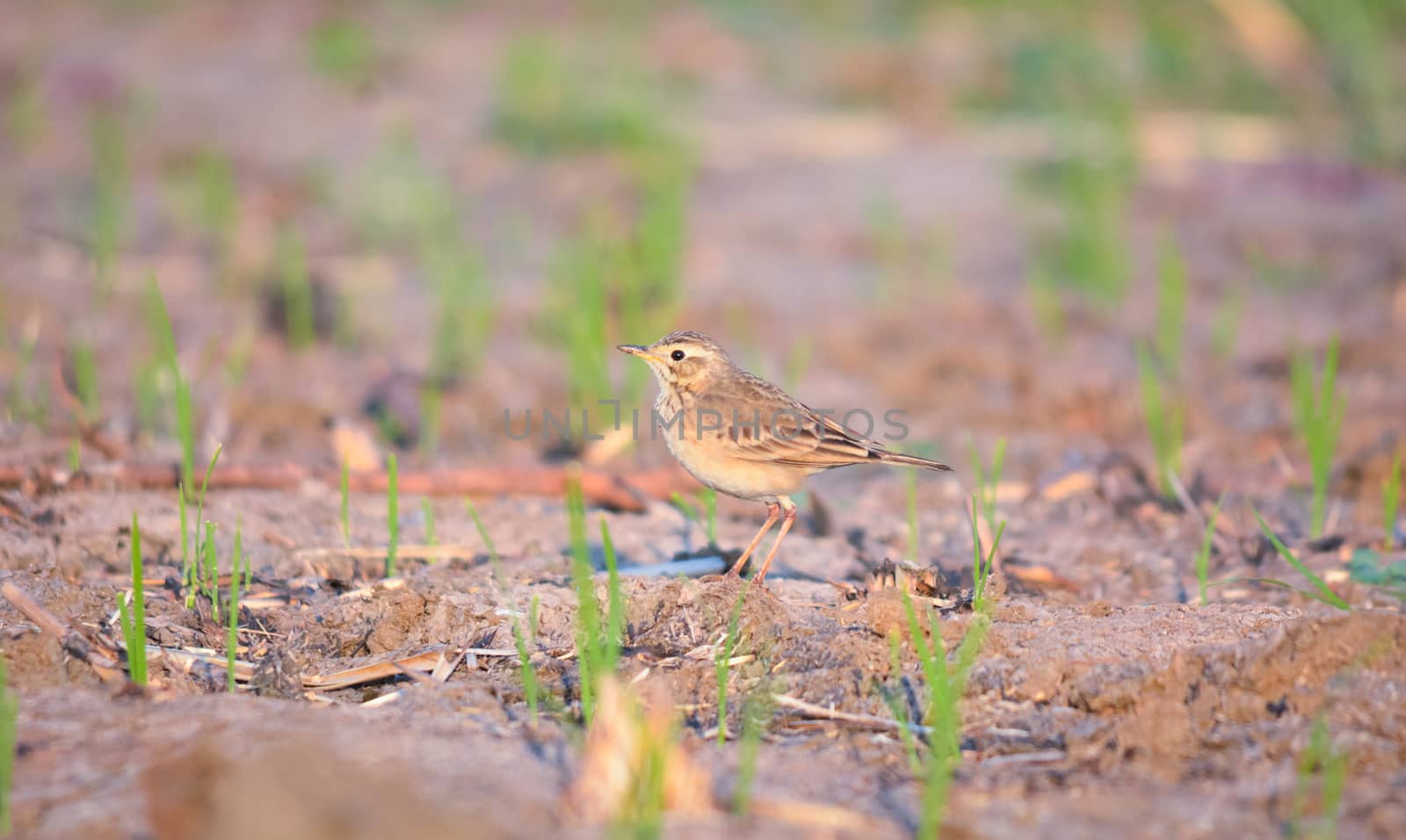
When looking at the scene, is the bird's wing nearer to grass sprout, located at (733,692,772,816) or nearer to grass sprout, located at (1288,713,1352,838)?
grass sprout, located at (733,692,772,816)

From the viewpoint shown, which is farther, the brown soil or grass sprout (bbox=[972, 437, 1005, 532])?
grass sprout (bbox=[972, 437, 1005, 532])

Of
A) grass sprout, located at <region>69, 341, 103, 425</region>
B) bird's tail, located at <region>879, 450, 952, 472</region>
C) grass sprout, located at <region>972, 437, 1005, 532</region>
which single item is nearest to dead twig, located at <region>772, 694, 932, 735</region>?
grass sprout, located at <region>972, 437, 1005, 532</region>

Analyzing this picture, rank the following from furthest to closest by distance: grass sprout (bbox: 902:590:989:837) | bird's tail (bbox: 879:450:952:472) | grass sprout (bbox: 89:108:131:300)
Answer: grass sprout (bbox: 89:108:131:300), bird's tail (bbox: 879:450:952:472), grass sprout (bbox: 902:590:989:837)

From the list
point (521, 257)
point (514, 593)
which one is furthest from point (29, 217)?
point (514, 593)

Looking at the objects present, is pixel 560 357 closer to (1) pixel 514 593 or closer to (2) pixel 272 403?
(2) pixel 272 403

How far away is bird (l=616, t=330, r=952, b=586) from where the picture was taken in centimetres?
438

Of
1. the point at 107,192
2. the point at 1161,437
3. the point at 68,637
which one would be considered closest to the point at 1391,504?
the point at 1161,437

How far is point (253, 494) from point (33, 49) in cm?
1017

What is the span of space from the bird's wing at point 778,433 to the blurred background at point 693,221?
4.38ft

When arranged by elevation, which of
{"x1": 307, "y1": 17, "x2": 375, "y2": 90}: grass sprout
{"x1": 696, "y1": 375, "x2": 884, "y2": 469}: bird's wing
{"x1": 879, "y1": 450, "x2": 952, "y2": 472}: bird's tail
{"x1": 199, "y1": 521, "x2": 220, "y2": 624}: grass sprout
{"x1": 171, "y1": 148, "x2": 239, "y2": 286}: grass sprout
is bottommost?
{"x1": 199, "y1": 521, "x2": 220, "y2": 624}: grass sprout

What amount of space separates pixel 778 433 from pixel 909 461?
0.49 meters

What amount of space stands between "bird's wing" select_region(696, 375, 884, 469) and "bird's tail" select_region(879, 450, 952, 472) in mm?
32

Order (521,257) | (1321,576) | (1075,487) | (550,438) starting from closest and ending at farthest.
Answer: (1321,576)
(1075,487)
(550,438)
(521,257)

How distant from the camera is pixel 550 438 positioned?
6.42 meters
